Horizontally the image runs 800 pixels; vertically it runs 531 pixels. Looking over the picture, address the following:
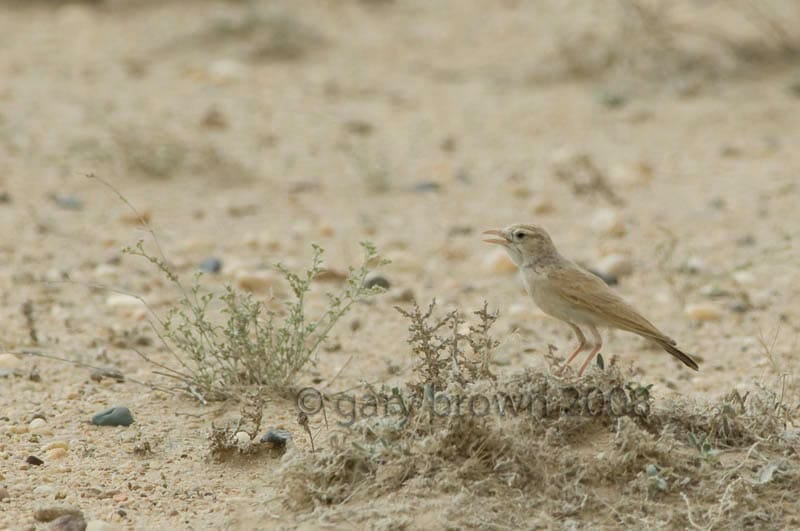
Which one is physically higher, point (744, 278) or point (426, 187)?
point (426, 187)

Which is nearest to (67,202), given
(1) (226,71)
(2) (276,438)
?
(1) (226,71)

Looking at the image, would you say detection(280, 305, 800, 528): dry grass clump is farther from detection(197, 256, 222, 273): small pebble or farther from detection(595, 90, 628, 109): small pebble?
detection(595, 90, 628, 109): small pebble

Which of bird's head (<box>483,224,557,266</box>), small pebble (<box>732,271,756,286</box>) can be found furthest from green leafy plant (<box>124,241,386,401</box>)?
small pebble (<box>732,271,756,286</box>)

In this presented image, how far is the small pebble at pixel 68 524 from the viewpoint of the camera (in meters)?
4.14

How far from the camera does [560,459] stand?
4254 millimetres

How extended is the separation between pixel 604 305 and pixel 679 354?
0.38 meters

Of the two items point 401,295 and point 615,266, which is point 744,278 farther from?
point 401,295

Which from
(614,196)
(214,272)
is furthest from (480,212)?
(214,272)

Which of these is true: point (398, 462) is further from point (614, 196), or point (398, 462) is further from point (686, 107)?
point (686, 107)

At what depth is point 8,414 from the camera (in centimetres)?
512

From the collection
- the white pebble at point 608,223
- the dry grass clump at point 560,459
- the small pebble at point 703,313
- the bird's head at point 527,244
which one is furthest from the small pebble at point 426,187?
the dry grass clump at point 560,459

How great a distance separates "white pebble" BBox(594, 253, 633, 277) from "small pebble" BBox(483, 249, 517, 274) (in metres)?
0.54

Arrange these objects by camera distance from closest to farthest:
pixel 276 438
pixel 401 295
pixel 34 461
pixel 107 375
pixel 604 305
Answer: pixel 34 461 < pixel 276 438 < pixel 604 305 < pixel 107 375 < pixel 401 295

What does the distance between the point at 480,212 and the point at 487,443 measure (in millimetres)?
5080
